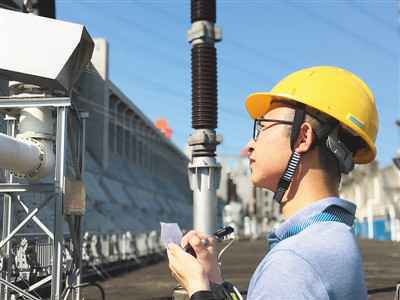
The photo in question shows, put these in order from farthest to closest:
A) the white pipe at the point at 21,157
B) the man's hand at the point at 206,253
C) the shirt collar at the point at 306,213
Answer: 1. the white pipe at the point at 21,157
2. the man's hand at the point at 206,253
3. the shirt collar at the point at 306,213

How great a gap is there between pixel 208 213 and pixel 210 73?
2517 millimetres

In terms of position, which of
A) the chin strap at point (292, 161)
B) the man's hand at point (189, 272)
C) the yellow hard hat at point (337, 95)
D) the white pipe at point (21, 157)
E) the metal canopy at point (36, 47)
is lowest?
the man's hand at point (189, 272)

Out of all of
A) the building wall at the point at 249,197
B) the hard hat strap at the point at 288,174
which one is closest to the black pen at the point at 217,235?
Answer: the hard hat strap at the point at 288,174

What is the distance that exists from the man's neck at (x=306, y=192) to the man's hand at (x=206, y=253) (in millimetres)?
414

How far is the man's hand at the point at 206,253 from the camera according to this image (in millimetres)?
2402

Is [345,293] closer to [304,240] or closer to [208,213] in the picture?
[304,240]

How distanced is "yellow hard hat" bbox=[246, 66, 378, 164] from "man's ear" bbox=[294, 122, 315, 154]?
0.09m

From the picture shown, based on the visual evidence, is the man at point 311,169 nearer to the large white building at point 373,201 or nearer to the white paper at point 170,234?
the white paper at point 170,234

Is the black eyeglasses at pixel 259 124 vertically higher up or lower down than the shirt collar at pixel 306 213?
higher up

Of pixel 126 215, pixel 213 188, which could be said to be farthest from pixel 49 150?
pixel 126 215

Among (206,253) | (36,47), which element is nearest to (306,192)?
(206,253)

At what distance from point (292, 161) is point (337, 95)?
333mm

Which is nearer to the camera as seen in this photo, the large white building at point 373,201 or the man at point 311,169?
the man at point 311,169

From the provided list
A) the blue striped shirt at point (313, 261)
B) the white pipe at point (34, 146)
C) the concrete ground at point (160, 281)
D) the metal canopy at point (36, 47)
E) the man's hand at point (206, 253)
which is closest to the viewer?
the blue striped shirt at point (313, 261)
